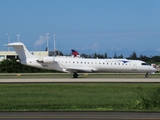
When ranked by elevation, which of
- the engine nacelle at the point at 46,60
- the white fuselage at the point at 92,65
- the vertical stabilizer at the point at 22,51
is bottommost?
the white fuselage at the point at 92,65

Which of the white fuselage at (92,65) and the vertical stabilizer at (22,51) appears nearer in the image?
the white fuselage at (92,65)

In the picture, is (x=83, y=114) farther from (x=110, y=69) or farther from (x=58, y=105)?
(x=110, y=69)

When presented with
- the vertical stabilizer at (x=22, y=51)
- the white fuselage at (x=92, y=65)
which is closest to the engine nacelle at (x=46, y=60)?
the white fuselage at (x=92, y=65)

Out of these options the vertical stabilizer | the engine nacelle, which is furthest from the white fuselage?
the vertical stabilizer

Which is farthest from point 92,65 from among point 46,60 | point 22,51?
point 22,51

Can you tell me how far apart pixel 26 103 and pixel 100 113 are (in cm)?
637

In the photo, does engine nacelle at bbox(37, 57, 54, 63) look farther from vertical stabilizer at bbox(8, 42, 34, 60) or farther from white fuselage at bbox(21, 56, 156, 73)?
vertical stabilizer at bbox(8, 42, 34, 60)

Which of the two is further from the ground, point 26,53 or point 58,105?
point 26,53

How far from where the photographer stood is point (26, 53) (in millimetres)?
59188

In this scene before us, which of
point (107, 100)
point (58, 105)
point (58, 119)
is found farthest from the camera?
point (107, 100)

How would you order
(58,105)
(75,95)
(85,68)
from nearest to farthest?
(58,105)
(75,95)
(85,68)

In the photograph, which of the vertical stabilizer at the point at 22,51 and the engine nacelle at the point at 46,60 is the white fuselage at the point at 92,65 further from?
the vertical stabilizer at the point at 22,51

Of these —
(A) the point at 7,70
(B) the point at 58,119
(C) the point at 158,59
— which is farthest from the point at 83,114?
(C) the point at 158,59

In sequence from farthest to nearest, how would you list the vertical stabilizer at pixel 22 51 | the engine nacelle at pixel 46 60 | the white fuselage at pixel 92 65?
1. the vertical stabilizer at pixel 22 51
2. the engine nacelle at pixel 46 60
3. the white fuselage at pixel 92 65
